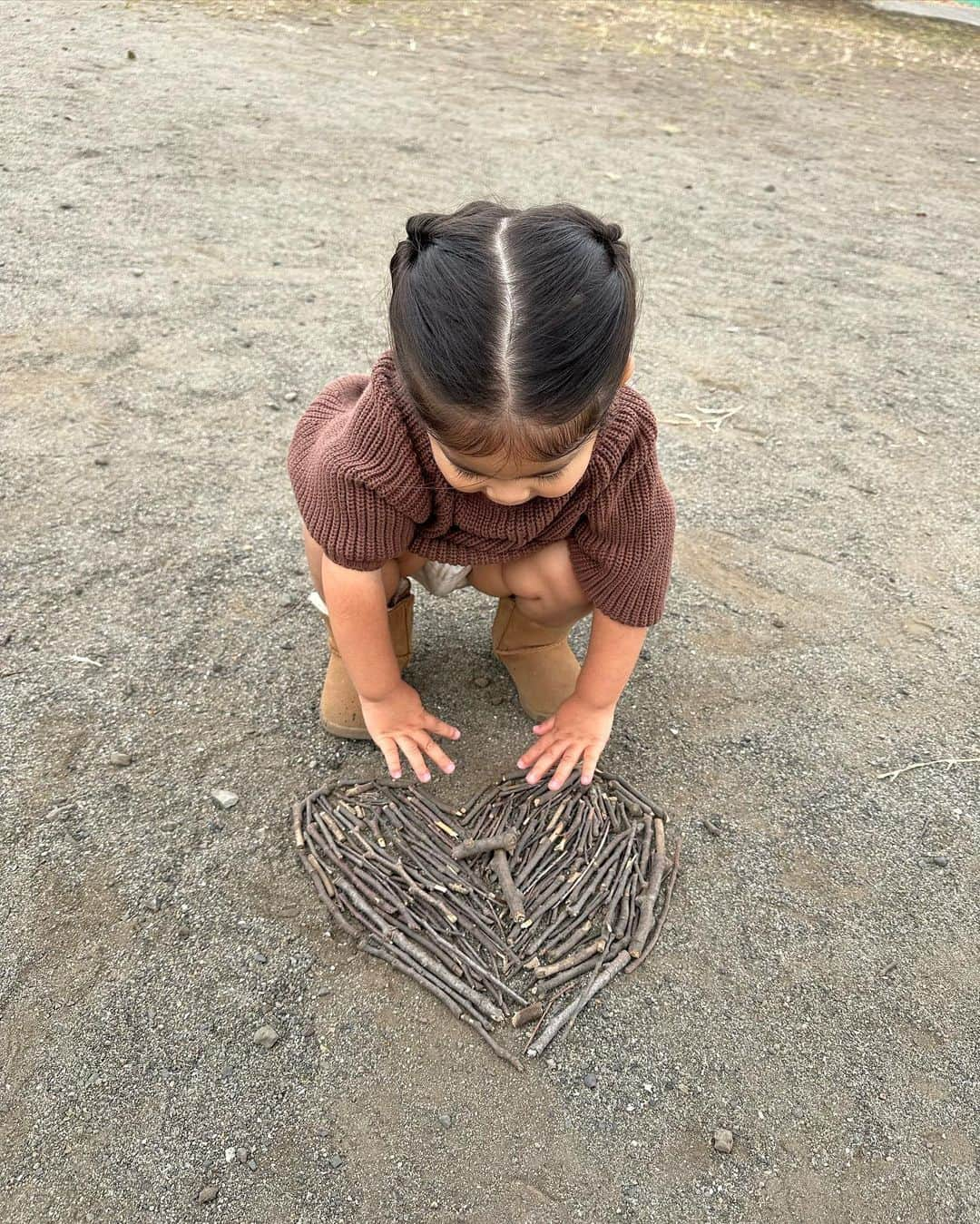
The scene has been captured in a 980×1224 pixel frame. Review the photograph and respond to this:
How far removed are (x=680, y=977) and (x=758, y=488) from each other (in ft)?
7.02

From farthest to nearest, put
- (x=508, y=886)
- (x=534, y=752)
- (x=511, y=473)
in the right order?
(x=534, y=752) < (x=508, y=886) < (x=511, y=473)

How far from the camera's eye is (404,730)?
2.46m

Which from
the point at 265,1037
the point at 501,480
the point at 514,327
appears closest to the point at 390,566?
the point at 501,480

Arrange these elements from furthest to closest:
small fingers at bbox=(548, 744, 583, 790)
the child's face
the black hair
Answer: small fingers at bbox=(548, 744, 583, 790)
the child's face
the black hair

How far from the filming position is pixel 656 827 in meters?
2.45

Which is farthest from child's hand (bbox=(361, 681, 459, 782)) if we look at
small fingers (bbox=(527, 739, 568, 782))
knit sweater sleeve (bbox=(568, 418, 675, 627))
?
knit sweater sleeve (bbox=(568, 418, 675, 627))

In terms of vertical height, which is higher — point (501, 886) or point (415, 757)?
point (415, 757)

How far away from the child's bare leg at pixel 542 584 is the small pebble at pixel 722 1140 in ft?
3.89

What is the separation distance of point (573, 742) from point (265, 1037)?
0.99 metres

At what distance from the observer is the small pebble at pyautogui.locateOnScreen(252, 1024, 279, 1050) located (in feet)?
6.52

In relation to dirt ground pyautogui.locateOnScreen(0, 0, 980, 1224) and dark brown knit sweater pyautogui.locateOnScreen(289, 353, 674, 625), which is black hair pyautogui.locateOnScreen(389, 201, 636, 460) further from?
dirt ground pyautogui.locateOnScreen(0, 0, 980, 1224)

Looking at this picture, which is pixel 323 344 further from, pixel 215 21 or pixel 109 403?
pixel 215 21

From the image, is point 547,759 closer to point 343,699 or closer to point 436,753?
point 436,753

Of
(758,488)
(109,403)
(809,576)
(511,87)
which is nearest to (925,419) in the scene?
(758,488)
